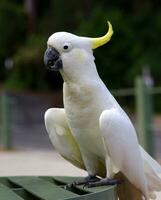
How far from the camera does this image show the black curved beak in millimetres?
3328

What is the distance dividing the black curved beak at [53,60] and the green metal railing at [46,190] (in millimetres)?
619

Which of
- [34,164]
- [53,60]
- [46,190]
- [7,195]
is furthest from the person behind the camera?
[34,164]

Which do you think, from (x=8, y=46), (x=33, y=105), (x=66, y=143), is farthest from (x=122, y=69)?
(x=66, y=143)

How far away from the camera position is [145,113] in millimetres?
9102

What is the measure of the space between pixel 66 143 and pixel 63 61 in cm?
59

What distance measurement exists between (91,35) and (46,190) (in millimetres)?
19108

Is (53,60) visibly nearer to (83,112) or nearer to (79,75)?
(79,75)

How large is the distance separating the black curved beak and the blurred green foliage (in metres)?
18.2

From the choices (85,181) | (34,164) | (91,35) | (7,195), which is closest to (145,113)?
(34,164)

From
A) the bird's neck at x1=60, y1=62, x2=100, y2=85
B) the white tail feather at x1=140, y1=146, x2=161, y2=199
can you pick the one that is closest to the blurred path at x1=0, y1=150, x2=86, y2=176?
the white tail feather at x1=140, y1=146, x2=161, y2=199

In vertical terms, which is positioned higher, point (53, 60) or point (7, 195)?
point (53, 60)

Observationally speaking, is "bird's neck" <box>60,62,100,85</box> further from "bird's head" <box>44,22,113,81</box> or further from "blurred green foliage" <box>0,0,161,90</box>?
"blurred green foliage" <box>0,0,161,90</box>

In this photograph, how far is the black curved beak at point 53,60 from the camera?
3.33 m

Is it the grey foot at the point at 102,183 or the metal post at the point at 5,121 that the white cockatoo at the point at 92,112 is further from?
the metal post at the point at 5,121
